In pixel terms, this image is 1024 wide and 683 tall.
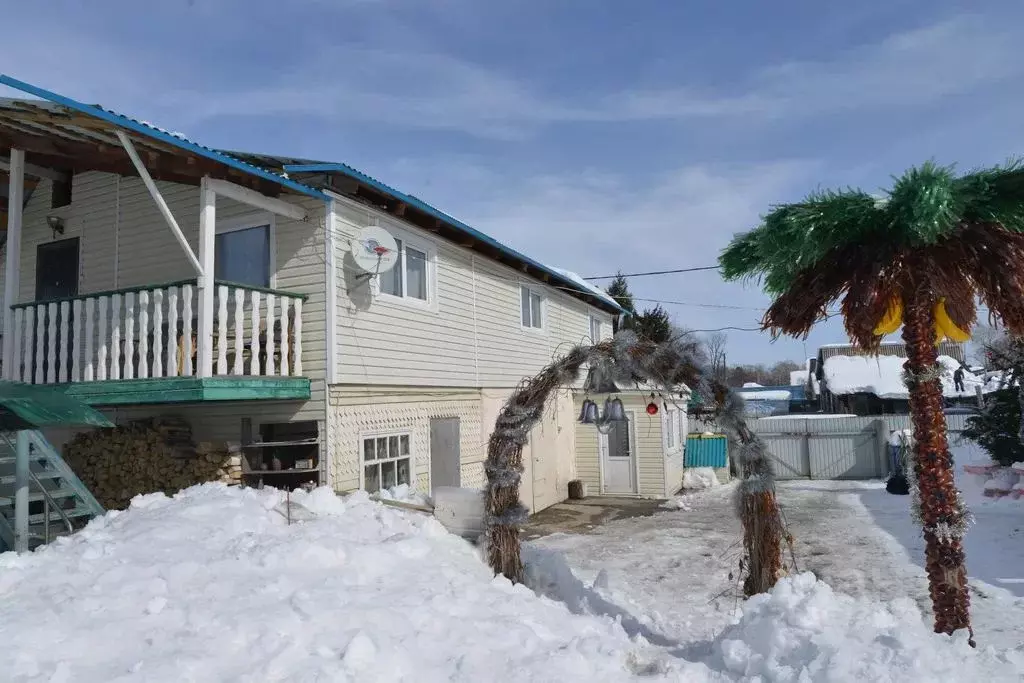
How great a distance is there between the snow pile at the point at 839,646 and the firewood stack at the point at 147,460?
6259 millimetres

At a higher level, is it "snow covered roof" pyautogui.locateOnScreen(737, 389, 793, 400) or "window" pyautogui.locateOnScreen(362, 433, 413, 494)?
"snow covered roof" pyautogui.locateOnScreen(737, 389, 793, 400)

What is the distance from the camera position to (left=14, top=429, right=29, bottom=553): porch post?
630 centimetres

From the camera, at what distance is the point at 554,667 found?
15.6 feet

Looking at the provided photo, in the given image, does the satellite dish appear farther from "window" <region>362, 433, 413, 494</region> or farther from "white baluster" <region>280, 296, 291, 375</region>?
"window" <region>362, 433, 413, 494</region>

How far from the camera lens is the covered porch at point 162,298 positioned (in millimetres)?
7734

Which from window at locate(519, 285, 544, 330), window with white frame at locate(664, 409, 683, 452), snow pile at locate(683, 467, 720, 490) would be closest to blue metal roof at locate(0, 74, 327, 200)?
window at locate(519, 285, 544, 330)

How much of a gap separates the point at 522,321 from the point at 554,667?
10.4 m

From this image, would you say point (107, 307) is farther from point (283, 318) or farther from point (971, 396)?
point (971, 396)

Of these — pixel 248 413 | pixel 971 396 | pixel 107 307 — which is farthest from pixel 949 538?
pixel 971 396

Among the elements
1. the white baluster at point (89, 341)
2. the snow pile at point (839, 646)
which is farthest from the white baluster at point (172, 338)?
the snow pile at point (839, 646)

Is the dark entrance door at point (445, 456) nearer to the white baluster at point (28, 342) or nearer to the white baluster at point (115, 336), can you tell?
the white baluster at point (115, 336)

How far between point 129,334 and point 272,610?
15.3 feet

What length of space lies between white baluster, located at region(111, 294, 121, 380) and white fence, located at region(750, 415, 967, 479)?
16740 millimetres

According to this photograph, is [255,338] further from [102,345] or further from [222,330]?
[102,345]
